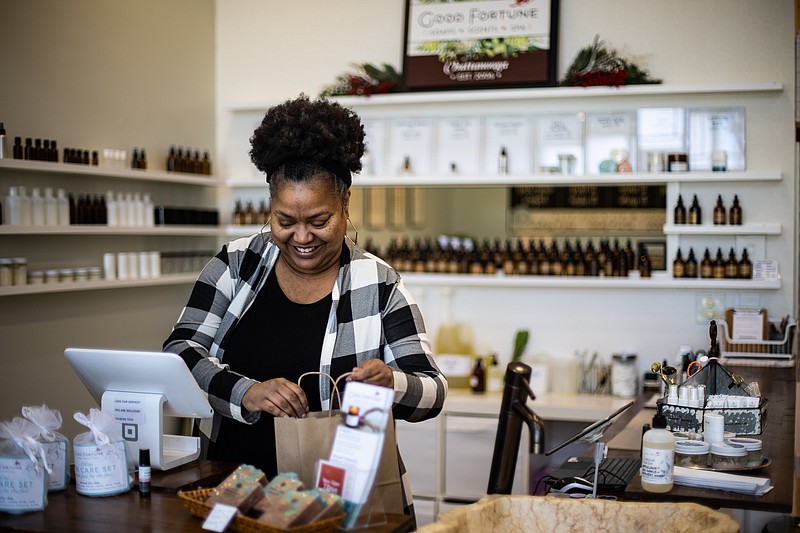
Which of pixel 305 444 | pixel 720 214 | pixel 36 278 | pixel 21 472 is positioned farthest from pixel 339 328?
pixel 720 214

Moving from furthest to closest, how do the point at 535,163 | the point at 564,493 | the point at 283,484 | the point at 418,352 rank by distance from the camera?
the point at 535,163 → the point at 564,493 → the point at 418,352 → the point at 283,484

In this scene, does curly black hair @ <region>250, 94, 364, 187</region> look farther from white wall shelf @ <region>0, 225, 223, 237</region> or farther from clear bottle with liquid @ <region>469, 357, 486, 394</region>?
clear bottle with liquid @ <region>469, 357, 486, 394</region>

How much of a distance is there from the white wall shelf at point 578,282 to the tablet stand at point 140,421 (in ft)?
8.71

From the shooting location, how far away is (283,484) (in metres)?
1.62

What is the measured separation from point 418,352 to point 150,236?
289cm

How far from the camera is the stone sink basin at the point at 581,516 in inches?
62.6

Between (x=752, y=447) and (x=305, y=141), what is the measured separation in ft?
4.95

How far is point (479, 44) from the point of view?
183 inches

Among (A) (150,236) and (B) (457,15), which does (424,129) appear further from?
(A) (150,236)

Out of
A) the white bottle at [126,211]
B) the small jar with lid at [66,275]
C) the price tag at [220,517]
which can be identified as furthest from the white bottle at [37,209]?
the price tag at [220,517]

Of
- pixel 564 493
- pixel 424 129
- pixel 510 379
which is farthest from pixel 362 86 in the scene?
pixel 564 493

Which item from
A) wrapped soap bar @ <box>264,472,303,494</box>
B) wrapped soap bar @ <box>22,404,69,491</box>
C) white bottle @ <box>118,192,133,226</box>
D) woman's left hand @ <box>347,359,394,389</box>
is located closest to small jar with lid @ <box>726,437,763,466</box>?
woman's left hand @ <box>347,359,394,389</box>

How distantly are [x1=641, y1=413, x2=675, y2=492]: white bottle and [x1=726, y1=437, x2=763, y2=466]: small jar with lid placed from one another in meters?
0.36

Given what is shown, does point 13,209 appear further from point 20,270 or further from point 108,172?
point 108,172
